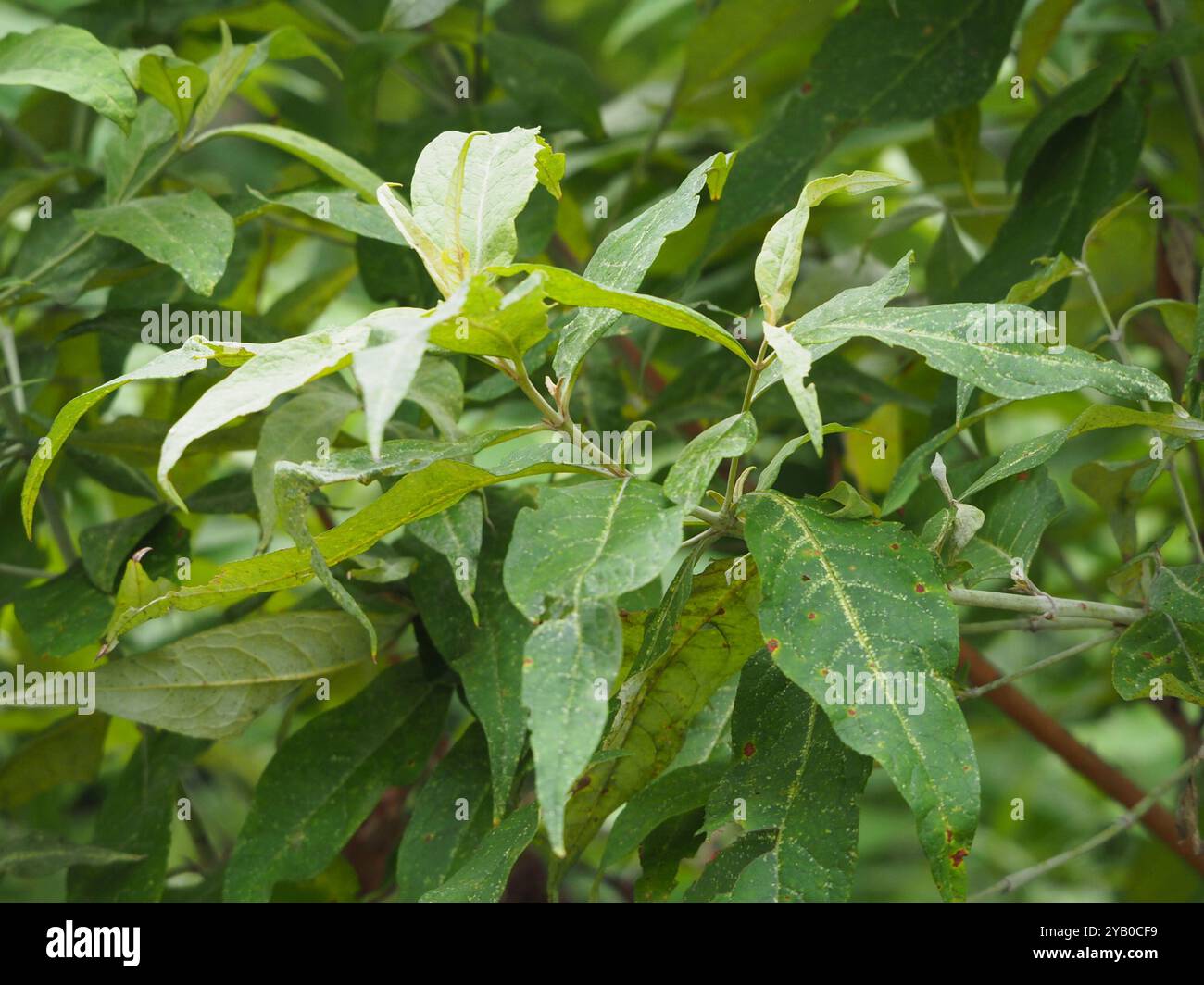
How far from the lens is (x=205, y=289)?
0.71 meters

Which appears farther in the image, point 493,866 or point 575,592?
point 493,866

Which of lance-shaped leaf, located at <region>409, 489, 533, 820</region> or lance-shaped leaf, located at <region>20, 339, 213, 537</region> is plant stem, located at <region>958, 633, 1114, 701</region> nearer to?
lance-shaped leaf, located at <region>409, 489, 533, 820</region>

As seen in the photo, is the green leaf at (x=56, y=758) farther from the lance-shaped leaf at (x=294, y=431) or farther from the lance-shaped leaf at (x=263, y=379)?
the lance-shaped leaf at (x=263, y=379)

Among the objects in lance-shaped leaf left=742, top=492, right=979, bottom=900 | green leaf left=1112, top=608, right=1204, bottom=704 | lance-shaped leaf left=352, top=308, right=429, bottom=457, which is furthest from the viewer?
green leaf left=1112, top=608, right=1204, bottom=704

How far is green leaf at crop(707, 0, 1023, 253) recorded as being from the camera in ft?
2.94

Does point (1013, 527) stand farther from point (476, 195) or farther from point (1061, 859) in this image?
point (476, 195)

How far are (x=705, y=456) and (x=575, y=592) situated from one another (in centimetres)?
10

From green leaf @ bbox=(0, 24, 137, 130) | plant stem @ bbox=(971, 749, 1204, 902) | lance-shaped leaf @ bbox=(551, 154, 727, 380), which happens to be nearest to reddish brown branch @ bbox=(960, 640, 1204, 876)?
plant stem @ bbox=(971, 749, 1204, 902)

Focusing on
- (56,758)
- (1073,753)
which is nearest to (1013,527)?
(1073,753)

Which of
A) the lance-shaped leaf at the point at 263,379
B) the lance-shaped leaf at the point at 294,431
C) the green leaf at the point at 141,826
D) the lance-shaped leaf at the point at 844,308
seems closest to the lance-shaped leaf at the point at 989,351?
the lance-shaped leaf at the point at 844,308

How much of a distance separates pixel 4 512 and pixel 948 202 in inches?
38.3

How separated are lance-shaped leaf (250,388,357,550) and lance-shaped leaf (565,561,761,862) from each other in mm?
240

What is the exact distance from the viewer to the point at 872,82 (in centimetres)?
90
